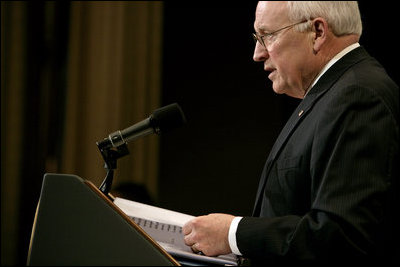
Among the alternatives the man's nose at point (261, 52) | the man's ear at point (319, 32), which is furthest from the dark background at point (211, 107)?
the man's ear at point (319, 32)

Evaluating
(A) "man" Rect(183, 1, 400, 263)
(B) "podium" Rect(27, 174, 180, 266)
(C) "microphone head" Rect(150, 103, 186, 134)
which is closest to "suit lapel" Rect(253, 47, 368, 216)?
(A) "man" Rect(183, 1, 400, 263)

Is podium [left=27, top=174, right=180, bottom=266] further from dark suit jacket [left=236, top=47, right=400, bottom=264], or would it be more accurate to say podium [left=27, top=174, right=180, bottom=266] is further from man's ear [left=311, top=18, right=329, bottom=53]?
man's ear [left=311, top=18, right=329, bottom=53]

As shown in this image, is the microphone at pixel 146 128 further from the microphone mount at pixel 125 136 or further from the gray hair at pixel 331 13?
the gray hair at pixel 331 13

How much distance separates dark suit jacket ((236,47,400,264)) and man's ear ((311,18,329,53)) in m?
0.10

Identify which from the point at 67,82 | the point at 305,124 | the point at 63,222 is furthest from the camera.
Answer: the point at 67,82

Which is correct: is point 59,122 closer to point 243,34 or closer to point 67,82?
point 67,82

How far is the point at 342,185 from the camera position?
3.97ft

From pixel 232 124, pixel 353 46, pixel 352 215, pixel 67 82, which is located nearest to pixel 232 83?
pixel 232 124

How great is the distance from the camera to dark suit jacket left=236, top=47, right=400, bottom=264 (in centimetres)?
120

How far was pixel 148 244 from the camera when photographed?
113 centimetres

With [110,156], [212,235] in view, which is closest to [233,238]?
[212,235]

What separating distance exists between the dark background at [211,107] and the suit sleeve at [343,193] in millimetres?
2333

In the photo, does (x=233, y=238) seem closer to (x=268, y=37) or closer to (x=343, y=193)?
(x=343, y=193)

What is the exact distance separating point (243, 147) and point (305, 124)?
7.51 ft
